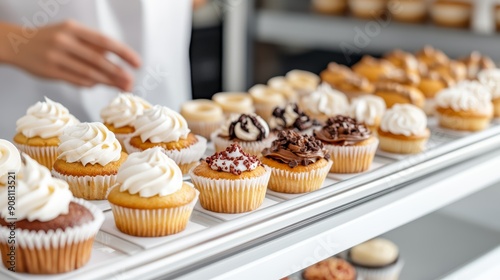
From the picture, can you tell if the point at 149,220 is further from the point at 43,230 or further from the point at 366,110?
the point at 366,110

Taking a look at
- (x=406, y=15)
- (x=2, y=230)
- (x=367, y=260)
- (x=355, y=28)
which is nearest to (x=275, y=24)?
(x=355, y=28)

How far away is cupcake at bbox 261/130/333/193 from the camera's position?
1717 millimetres

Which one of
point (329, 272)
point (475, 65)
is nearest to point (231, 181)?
point (329, 272)

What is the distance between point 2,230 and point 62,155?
1.37 feet

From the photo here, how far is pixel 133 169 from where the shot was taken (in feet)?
4.97

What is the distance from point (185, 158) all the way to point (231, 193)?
0.28m

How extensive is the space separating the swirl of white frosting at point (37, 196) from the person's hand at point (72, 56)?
4.13ft

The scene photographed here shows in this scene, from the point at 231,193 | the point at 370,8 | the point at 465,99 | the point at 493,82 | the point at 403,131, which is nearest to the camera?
the point at 231,193

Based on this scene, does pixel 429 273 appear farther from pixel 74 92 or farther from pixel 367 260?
pixel 74 92

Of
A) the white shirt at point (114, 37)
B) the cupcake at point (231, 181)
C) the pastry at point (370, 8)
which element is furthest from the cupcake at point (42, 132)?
the pastry at point (370, 8)

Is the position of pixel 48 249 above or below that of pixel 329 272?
above

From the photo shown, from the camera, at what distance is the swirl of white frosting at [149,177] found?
1494mm

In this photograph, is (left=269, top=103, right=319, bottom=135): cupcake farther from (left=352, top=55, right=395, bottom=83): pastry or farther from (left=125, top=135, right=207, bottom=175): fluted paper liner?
(left=352, top=55, right=395, bottom=83): pastry

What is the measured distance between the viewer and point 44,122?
1.83m
